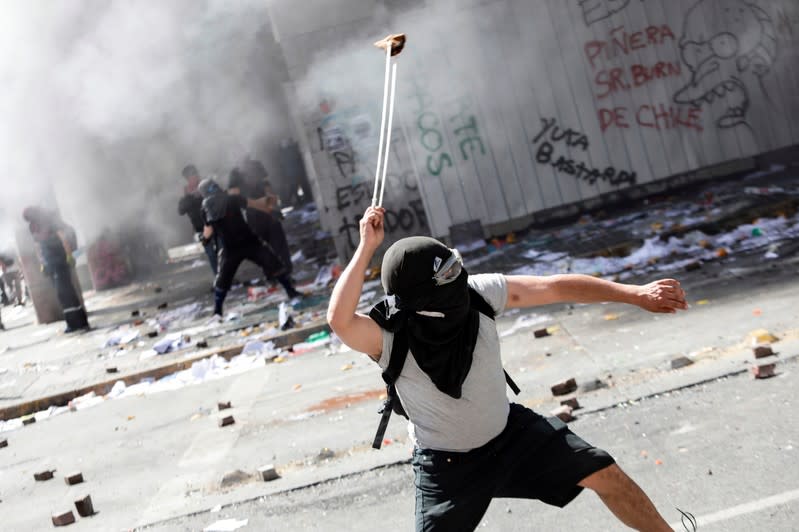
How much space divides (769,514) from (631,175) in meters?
8.07

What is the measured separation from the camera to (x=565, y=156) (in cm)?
1137

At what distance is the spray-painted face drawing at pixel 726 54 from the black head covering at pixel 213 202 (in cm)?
508

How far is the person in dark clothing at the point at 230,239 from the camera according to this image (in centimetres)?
1042

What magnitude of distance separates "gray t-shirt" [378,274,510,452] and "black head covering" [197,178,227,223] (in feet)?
24.9

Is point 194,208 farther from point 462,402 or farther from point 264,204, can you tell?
point 462,402

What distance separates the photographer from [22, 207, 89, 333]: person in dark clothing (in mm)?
12578

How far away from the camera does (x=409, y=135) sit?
36.6 feet

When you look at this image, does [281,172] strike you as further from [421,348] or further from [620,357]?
[421,348]

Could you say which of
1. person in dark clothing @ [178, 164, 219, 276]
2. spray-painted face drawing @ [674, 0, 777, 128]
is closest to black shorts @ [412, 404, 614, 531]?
spray-painted face drawing @ [674, 0, 777, 128]

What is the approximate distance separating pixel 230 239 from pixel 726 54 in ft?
18.9

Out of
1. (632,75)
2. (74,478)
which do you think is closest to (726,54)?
(632,75)

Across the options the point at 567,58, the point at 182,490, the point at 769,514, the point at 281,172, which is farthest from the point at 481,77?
the point at 281,172

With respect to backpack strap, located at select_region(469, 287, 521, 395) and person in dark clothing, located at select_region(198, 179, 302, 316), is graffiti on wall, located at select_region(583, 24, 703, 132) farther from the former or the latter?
backpack strap, located at select_region(469, 287, 521, 395)

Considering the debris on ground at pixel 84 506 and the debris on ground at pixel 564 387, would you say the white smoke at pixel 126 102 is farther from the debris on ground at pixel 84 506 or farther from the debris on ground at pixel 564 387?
the debris on ground at pixel 564 387
